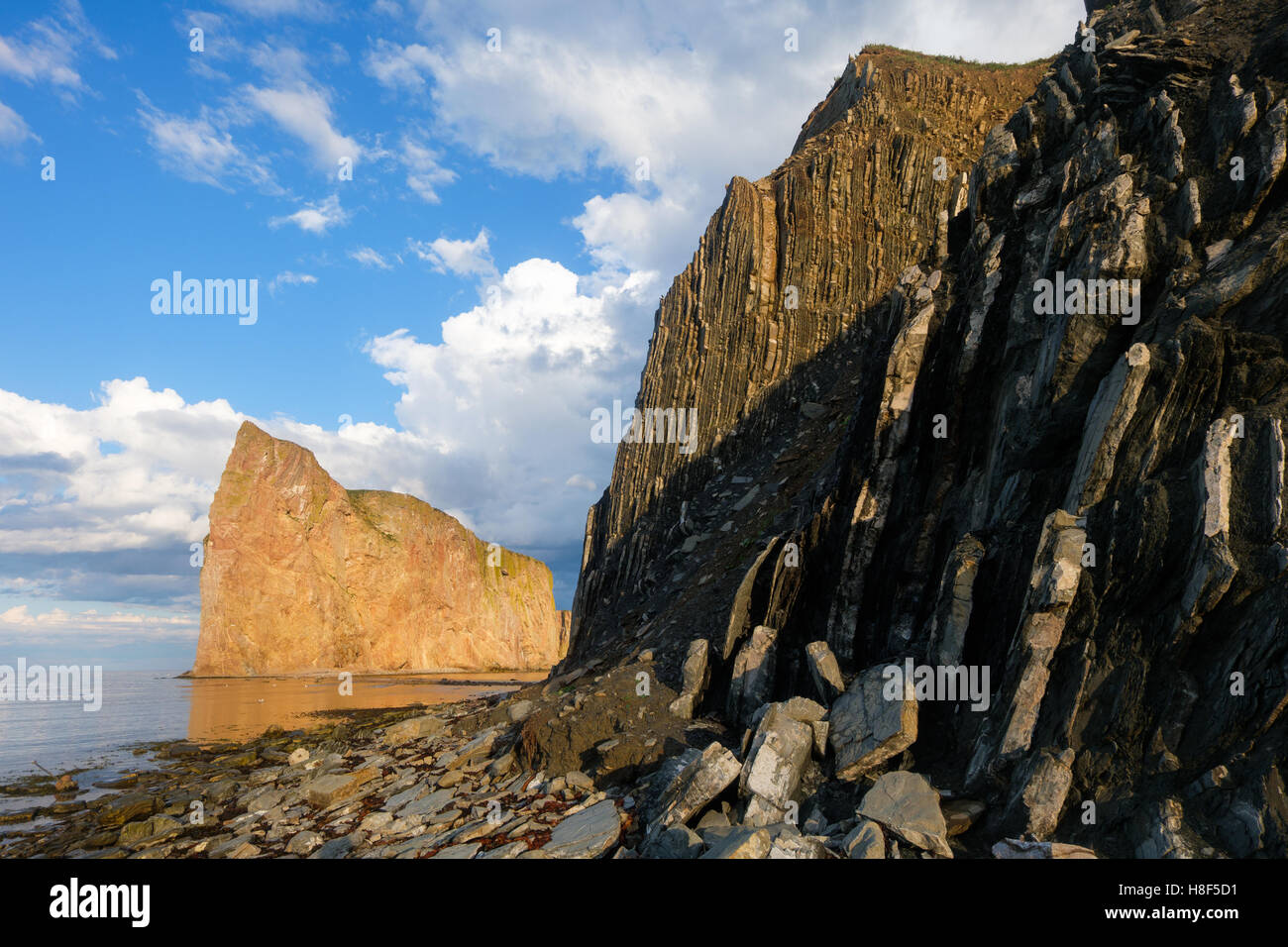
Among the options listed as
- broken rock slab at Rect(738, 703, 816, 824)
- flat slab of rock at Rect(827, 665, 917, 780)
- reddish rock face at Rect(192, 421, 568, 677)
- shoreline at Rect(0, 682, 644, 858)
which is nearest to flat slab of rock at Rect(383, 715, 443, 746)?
shoreline at Rect(0, 682, 644, 858)

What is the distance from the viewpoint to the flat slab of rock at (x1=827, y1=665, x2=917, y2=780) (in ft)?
29.7

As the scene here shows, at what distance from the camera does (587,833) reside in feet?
31.2

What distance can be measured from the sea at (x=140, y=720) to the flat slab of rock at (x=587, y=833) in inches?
642

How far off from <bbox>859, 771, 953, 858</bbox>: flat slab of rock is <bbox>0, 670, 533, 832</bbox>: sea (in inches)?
832

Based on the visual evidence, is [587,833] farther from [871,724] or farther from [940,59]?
[940,59]

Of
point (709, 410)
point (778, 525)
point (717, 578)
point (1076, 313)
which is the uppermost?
point (709, 410)

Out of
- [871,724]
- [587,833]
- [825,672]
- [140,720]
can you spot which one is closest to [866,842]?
[871,724]

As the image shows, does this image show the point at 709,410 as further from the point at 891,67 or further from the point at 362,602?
the point at 362,602

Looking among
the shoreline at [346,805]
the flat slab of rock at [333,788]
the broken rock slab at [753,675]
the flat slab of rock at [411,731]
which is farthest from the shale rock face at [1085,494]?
the flat slab of rock at [333,788]

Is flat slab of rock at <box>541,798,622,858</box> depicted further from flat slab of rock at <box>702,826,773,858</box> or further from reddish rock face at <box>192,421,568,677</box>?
reddish rock face at <box>192,421,568,677</box>
